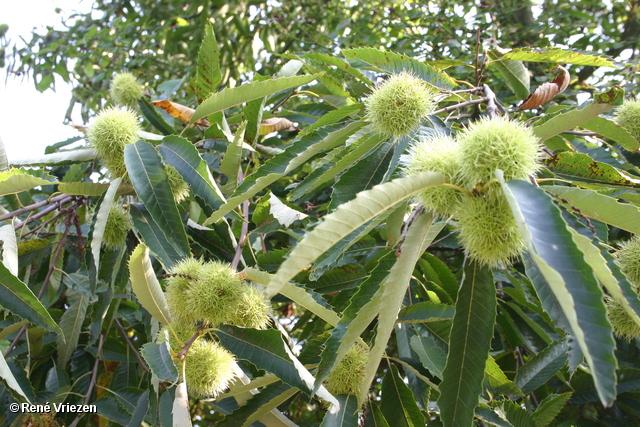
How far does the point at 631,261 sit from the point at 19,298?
4.78 feet

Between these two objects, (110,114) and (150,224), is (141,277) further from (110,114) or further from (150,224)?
(110,114)

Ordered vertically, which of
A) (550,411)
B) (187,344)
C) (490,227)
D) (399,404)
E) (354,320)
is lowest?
(550,411)

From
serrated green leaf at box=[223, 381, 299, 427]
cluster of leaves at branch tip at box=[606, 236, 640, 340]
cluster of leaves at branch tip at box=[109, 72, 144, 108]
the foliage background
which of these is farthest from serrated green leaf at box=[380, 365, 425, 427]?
cluster of leaves at branch tip at box=[109, 72, 144, 108]

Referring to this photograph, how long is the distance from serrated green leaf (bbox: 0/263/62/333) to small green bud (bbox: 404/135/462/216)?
Result: 93cm

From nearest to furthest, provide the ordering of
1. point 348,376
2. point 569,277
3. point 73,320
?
1. point 569,277
2. point 348,376
3. point 73,320

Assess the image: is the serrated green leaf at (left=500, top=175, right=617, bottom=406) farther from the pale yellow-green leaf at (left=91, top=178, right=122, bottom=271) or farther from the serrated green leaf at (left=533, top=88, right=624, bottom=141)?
the pale yellow-green leaf at (left=91, top=178, right=122, bottom=271)

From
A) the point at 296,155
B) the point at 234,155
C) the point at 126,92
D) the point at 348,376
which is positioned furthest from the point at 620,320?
the point at 126,92

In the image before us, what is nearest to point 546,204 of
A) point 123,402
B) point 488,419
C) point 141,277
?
point 488,419

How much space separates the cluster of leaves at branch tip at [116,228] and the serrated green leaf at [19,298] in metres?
0.40

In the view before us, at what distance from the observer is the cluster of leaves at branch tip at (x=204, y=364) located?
117 cm

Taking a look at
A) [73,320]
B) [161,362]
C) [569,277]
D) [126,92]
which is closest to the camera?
[569,277]

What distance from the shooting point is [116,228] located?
158cm

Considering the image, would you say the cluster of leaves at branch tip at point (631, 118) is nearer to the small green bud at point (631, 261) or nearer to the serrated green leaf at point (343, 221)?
the small green bud at point (631, 261)

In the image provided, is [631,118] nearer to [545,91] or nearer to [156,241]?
[545,91]
